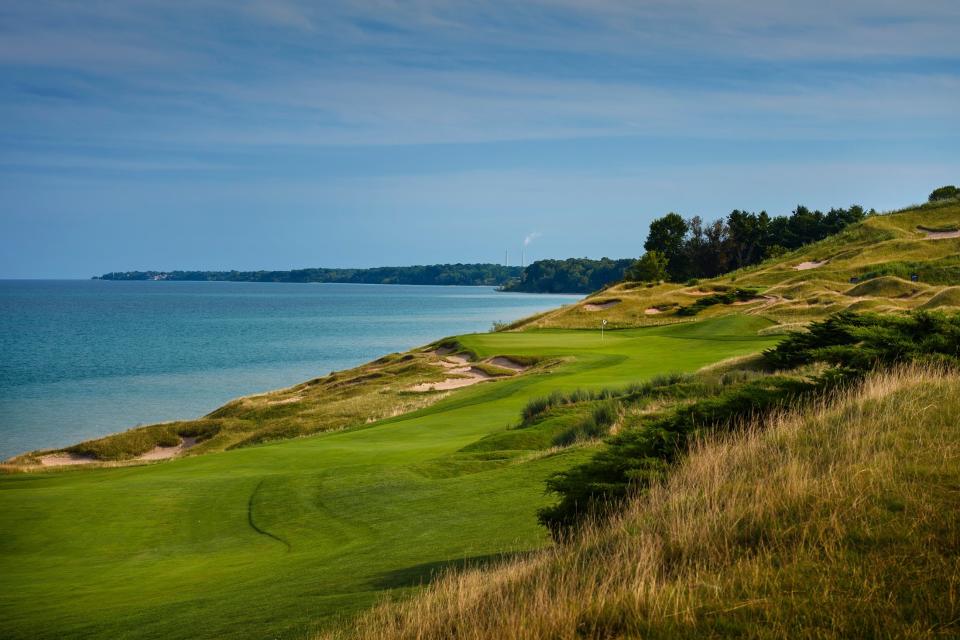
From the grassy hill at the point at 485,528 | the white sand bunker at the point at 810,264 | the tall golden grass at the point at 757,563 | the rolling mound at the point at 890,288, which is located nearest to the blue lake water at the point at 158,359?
the grassy hill at the point at 485,528

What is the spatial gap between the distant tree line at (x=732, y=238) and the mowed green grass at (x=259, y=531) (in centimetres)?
9522

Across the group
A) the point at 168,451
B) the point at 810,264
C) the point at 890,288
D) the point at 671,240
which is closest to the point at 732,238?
the point at 671,240

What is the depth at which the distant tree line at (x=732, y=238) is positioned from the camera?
116438 millimetres

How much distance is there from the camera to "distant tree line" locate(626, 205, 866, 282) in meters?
116

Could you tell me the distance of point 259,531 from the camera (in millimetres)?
14961

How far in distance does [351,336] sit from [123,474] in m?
91.4

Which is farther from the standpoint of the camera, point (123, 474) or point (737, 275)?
point (737, 275)

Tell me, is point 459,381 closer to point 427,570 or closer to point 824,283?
point 824,283

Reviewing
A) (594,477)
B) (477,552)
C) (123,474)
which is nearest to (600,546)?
(594,477)

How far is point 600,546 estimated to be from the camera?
729 cm

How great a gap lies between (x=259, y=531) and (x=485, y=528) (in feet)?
17.9

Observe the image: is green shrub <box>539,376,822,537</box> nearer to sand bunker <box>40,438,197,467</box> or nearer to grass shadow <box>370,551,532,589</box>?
grass shadow <box>370,551,532,589</box>

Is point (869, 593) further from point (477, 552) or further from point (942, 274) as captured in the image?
point (942, 274)

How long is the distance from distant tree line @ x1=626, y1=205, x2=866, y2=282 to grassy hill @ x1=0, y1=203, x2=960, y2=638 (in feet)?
284
